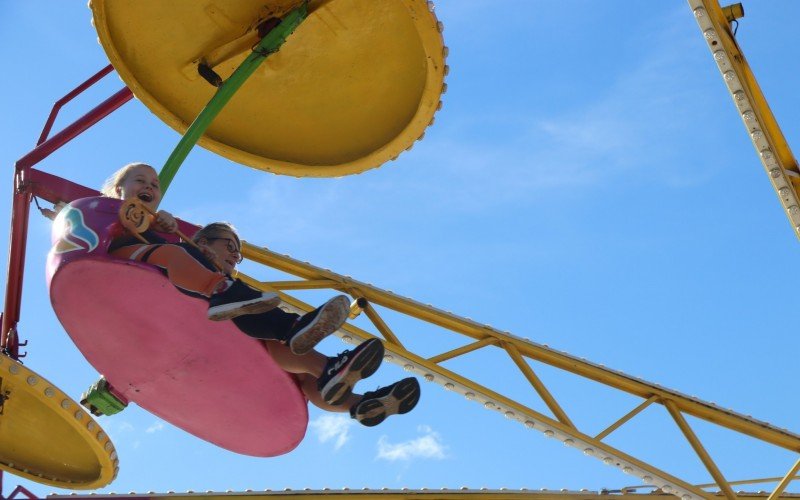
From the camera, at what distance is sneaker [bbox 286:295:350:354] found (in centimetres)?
633

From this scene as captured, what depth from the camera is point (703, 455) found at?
30.6 ft

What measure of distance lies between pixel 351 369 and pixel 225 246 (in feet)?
4.46

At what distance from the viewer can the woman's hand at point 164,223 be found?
21.6 feet

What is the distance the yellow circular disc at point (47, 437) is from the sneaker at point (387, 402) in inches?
99.3

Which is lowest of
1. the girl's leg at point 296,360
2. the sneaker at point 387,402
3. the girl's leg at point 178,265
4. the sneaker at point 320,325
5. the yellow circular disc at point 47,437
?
the sneaker at point 387,402

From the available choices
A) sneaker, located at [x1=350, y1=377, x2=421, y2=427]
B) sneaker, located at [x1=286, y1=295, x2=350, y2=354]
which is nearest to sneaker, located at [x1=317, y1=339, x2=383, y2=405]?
sneaker, located at [x1=350, y1=377, x2=421, y2=427]

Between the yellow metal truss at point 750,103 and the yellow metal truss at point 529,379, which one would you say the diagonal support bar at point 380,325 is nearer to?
the yellow metal truss at point 529,379

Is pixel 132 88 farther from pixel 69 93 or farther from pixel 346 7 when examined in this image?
pixel 346 7

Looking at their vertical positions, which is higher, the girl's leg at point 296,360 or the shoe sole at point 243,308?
the girl's leg at point 296,360

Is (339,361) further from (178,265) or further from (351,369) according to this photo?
(178,265)

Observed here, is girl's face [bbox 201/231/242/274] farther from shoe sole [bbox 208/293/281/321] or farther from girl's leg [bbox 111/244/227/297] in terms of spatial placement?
shoe sole [bbox 208/293/281/321]

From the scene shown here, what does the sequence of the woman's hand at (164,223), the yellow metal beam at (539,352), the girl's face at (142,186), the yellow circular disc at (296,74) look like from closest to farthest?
the woman's hand at (164,223) < the girl's face at (142,186) < the yellow circular disc at (296,74) < the yellow metal beam at (539,352)

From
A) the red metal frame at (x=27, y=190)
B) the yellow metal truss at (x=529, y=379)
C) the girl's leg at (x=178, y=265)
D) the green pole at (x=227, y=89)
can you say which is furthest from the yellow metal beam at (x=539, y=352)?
the girl's leg at (x=178, y=265)

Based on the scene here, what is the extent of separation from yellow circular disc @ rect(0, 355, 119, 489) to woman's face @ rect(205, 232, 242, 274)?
173 cm
